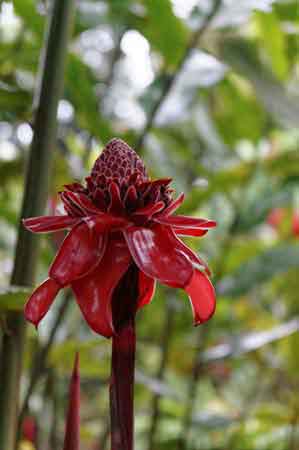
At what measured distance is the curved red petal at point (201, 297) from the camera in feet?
0.91

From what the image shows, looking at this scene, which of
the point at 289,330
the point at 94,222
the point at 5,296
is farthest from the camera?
the point at 289,330

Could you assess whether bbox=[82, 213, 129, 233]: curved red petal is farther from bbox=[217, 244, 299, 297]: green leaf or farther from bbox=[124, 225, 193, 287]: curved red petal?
bbox=[217, 244, 299, 297]: green leaf

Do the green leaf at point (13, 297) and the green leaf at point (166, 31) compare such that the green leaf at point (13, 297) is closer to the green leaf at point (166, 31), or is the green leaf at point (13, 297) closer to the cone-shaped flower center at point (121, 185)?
the cone-shaped flower center at point (121, 185)

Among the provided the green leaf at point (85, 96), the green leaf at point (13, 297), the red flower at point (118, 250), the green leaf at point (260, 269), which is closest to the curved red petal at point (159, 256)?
the red flower at point (118, 250)

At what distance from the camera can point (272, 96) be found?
0.51m

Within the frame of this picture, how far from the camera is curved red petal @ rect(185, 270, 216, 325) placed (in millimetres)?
278

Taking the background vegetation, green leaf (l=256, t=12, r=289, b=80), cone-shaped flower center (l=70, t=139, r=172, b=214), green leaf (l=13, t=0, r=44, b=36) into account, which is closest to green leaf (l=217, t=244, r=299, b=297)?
the background vegetation

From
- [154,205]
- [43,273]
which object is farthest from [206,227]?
[43,273]

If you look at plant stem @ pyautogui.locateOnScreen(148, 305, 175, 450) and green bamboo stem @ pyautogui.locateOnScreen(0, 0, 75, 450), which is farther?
plant stem @ pyautogui.locateOnScreen(148, 305, 175, 450)

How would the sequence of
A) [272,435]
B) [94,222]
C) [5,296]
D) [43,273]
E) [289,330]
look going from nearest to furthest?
[94,222], [5,296], [289,330], [43,273], [272,435]

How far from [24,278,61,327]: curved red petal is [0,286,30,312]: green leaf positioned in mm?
88

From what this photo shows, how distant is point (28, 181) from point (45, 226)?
14 centimetres

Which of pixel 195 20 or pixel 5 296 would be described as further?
pixel 195 20

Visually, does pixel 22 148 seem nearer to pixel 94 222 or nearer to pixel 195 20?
pixel 195 20
